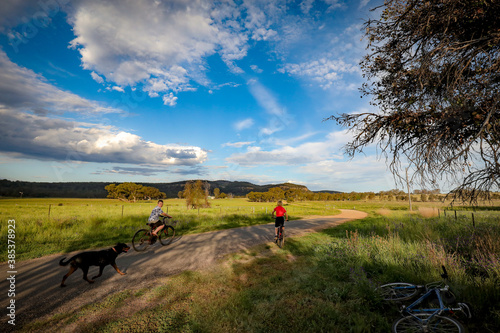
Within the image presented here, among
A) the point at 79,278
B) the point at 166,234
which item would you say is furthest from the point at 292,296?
the point at 166,234

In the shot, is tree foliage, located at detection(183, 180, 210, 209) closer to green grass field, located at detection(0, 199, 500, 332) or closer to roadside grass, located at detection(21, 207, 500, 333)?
green grass field, located at detection(0, 199, 500, 332)

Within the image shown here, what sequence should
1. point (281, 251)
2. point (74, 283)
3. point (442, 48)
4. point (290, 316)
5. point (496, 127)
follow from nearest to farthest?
point (290, 316) < point (496, 127) < point (442, 48) < point (74, 283) < point (281, 251)

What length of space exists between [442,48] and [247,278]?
8000 mm

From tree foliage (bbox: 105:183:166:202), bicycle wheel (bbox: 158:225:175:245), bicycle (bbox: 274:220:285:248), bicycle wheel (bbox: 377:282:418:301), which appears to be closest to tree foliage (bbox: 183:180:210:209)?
bicycle wheel (bbox: 158:225:175:245)

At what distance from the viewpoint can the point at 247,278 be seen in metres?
6.23

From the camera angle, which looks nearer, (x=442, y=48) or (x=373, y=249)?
(x=442, y=48)

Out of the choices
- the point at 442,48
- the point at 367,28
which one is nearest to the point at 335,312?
the point at 442,48

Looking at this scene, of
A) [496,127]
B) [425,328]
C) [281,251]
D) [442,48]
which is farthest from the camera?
[281,251]

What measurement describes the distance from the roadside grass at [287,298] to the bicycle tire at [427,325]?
0.34 meters

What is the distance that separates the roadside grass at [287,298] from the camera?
152 inches

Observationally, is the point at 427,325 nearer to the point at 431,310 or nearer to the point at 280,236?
the point at 431,310

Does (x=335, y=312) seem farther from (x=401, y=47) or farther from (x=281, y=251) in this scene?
(x=401, y=47)

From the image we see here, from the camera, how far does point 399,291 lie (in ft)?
15.5

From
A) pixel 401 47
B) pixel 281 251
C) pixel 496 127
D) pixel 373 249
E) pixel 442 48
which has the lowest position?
pixel 281 251
